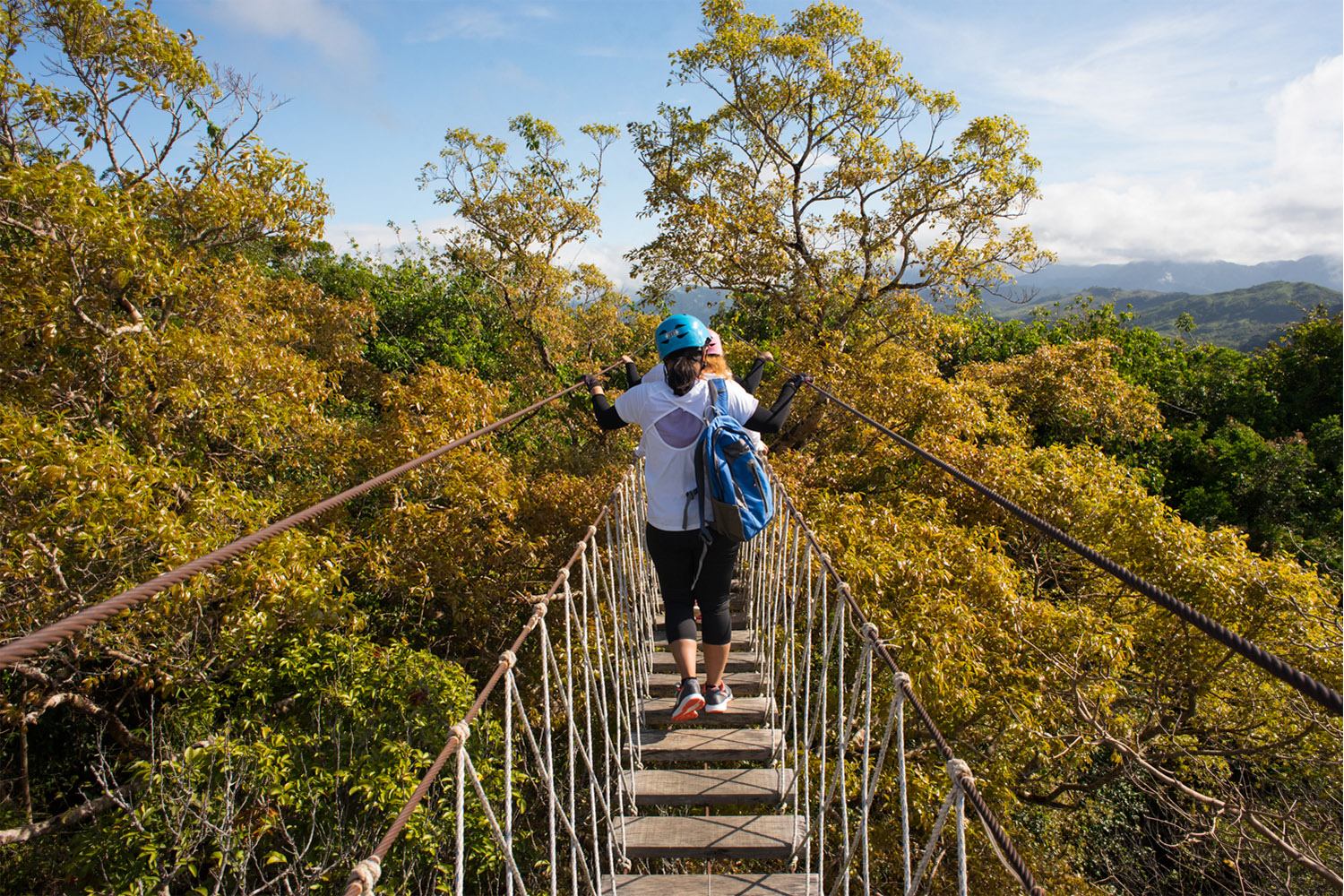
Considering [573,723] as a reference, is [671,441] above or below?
above

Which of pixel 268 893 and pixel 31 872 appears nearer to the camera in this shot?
pixel 268 893

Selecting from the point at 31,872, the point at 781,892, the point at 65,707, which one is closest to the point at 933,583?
the point at 781,892

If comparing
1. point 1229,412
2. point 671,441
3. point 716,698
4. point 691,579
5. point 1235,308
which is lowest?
point 716,698

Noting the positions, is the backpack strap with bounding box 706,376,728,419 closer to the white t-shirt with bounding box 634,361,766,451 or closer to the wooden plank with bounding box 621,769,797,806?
the white t-shirt with bounding box 634,361,766,451

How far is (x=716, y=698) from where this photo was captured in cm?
244

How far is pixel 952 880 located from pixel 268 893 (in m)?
4.50

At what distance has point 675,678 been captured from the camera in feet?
9.55

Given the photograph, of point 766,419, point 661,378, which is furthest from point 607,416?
point 766,419

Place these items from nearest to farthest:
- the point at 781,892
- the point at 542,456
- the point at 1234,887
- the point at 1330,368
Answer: the point at 781,892 → the point at 1234,887 → the point at 542,456 → the point at 1330,368

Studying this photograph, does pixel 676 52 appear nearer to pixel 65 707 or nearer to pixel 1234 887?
pixel 65 707

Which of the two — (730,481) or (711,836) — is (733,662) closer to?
(711,836)

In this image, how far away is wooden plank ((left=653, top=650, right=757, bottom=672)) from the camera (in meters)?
3.02

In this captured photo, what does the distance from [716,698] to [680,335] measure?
125 centimetres

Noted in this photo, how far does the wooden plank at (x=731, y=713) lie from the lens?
2.54 meters
